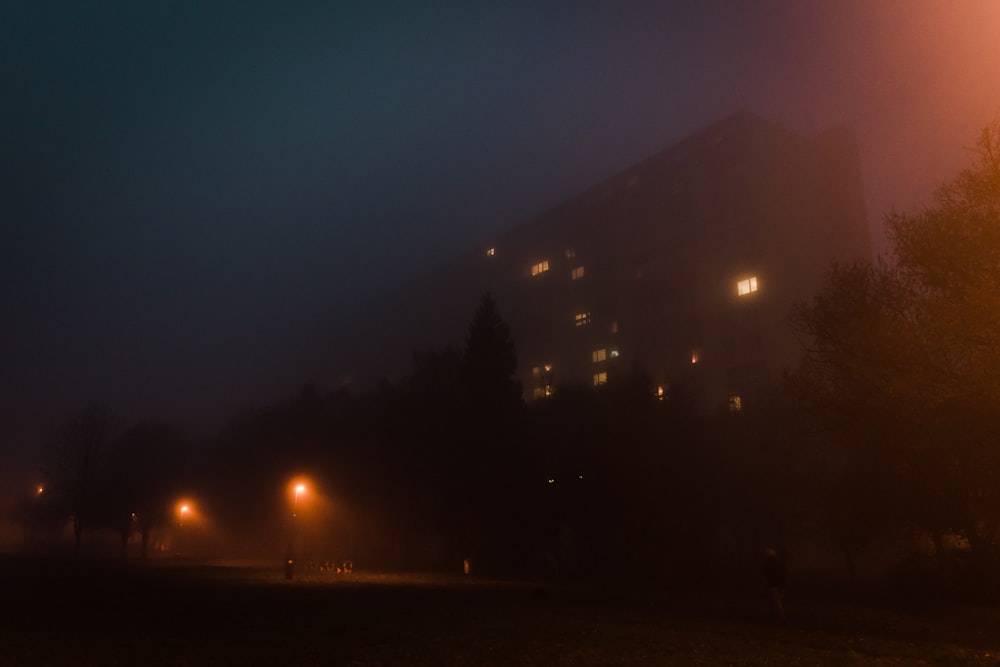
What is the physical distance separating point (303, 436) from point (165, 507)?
29.4 metres

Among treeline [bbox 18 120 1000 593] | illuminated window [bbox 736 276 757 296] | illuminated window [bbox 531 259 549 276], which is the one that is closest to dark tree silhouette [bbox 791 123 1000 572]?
treeline [bbox 18 120 1000 593]

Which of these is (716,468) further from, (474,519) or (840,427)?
(840,427)

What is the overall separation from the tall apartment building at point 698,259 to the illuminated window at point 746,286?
139 mm

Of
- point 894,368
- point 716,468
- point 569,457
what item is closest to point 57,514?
point 569,457

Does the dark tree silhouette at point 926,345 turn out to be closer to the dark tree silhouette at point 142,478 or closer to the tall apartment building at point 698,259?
the tall apartment building at point 698,259

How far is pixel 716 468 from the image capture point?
5138cm

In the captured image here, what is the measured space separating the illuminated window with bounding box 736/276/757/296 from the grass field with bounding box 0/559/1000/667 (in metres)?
61.7

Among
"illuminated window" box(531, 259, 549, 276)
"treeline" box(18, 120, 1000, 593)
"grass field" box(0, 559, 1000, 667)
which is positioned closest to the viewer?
"grass field" box(0, 559, 1000, 667)

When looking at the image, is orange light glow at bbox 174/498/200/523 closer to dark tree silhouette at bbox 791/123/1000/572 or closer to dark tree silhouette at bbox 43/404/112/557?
dark tree silhouette at bbox 43/404/112/557

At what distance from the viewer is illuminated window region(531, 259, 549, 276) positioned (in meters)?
122

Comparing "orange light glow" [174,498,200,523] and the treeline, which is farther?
"orange light glow" [174,498,200,523]

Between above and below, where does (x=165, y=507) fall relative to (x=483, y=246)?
below

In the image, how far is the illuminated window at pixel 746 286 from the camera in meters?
91.6

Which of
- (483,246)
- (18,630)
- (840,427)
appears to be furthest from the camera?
(483,246)
